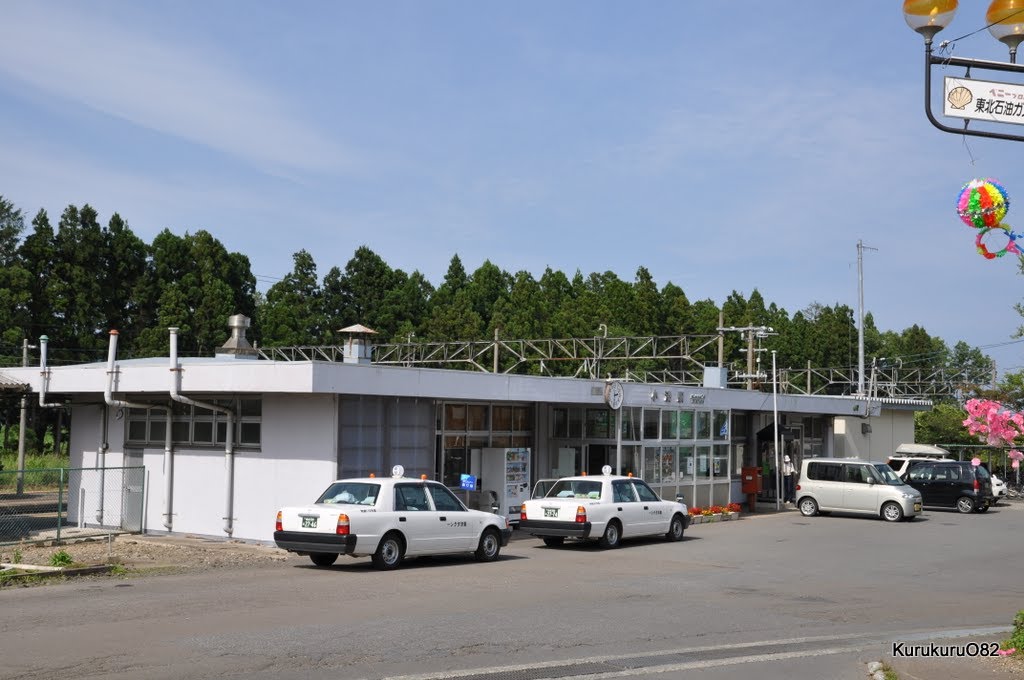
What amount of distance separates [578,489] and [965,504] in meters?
18.9

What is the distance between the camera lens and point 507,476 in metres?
25.8

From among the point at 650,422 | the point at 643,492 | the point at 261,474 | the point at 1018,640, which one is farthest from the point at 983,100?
the point at 650,422

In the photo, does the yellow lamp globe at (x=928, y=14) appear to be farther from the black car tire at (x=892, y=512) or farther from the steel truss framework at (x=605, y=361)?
the steel truss framework at (x=605, y=361)

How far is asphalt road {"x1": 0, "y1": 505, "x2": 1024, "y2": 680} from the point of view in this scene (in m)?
9.87

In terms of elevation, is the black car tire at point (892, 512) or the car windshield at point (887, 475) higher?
the car windshield at point (887, 475)

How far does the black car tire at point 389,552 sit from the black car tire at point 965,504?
79.7 ft

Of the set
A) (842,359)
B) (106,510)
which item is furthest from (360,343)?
(842,359)

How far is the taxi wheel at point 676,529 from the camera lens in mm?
24078

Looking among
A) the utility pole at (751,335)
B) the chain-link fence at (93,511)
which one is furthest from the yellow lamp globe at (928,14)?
the utility pole at (751,335)

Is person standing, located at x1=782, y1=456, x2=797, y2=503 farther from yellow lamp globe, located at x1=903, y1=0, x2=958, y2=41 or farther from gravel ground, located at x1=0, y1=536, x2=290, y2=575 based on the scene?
yellow lamp globe, located at x1=903, y1=0, x2=958, y2=41

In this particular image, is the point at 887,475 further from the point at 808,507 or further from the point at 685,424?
the point at 685,424

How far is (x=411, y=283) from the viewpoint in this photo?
8388 centimetres

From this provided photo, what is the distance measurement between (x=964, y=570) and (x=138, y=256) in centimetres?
5450

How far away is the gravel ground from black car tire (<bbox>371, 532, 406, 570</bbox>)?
2526 millimetres
